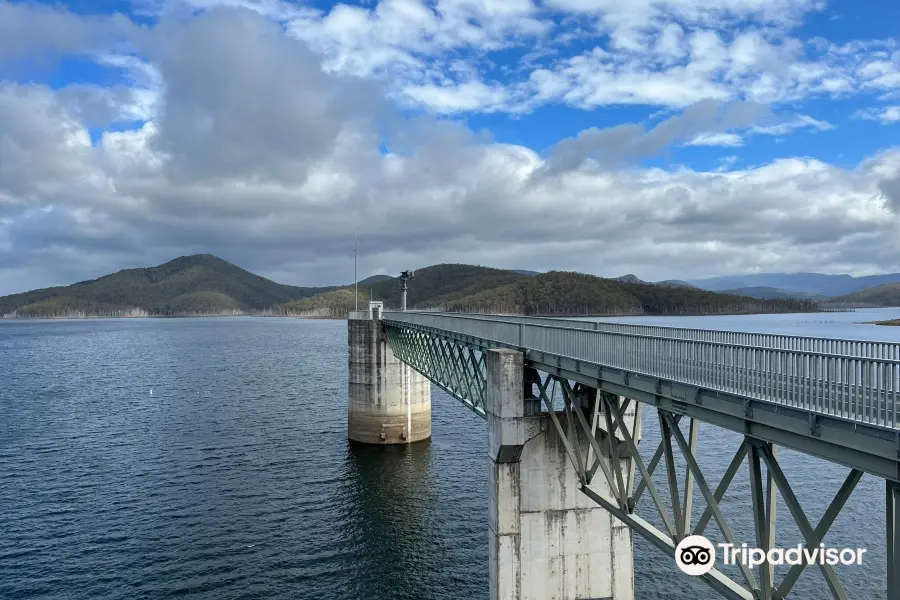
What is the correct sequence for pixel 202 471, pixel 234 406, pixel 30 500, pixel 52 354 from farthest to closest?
pixel 52 354
pixel 234 406
pixel 202 471
pixel 30 500

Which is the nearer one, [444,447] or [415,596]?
[415,596]

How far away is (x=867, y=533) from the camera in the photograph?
28.7 m

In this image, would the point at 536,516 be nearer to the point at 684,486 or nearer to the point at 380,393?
the point at 684,486

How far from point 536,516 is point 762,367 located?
38.9 ft

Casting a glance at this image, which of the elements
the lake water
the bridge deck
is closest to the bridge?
the bridge deck

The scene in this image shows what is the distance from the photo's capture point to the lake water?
25.2m

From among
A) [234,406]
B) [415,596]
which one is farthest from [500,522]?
[234,406]

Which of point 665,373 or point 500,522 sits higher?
point 665,373

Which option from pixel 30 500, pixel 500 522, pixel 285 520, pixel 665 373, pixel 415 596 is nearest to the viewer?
pixel 665 373

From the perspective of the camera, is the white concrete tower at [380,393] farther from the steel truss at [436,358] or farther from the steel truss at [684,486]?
the steel truss at [684,486]

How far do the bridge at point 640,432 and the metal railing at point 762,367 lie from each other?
0.04m

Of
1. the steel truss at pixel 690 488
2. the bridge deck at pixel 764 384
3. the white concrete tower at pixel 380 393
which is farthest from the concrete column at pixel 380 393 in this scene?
the bridge deck at pixel 764 384

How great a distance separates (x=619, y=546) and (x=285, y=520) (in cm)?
1764

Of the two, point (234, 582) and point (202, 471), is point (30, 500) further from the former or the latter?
point (234, 582)
